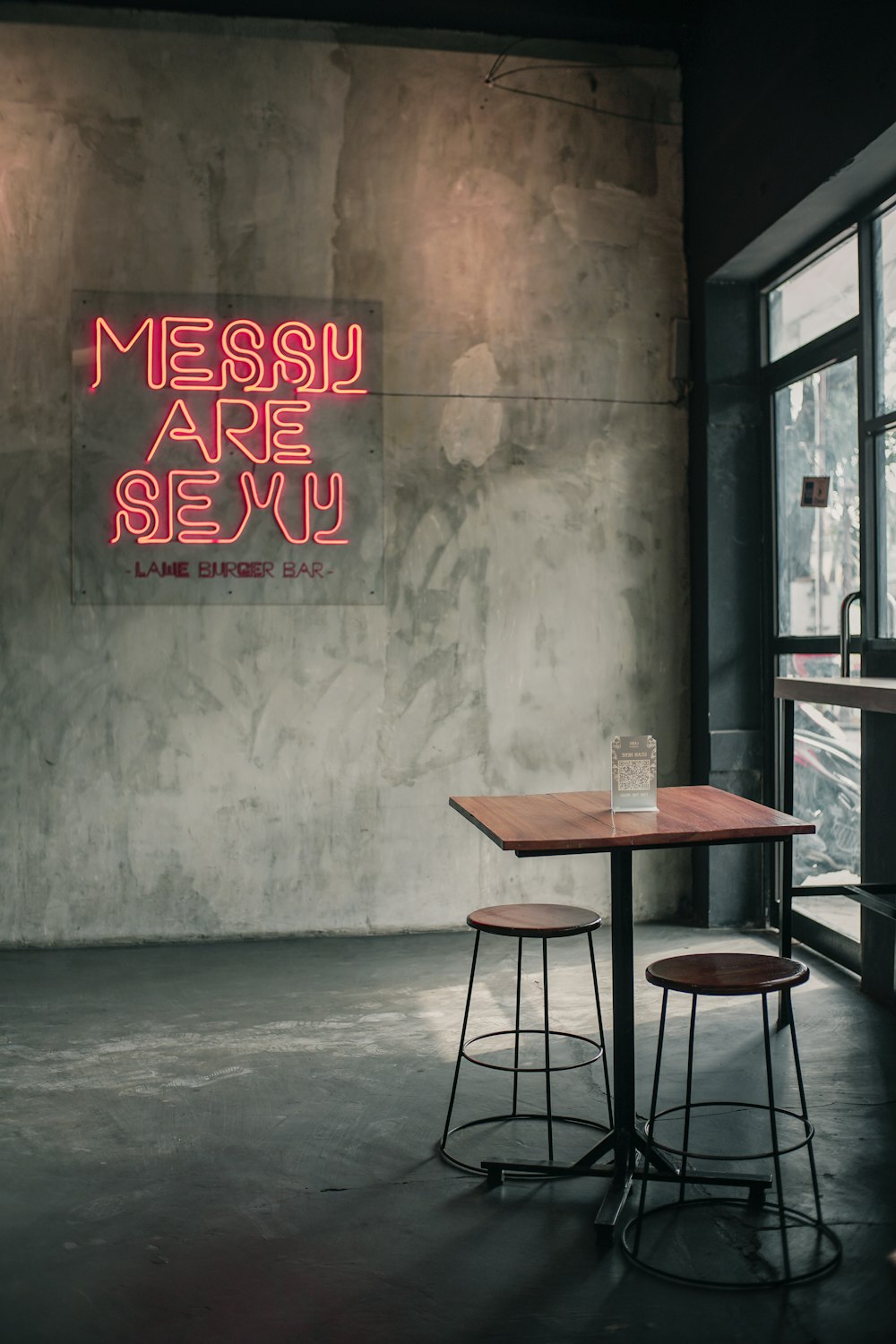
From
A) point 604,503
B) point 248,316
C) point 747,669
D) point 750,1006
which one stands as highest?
point 248,316

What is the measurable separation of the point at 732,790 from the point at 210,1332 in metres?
3.74

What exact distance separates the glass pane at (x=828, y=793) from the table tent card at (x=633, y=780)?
1.94 m

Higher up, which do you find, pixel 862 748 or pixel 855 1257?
pixel 862 748

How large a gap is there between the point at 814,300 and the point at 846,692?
2167 mm

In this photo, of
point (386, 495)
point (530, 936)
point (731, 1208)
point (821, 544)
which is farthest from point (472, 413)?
point (731, 1208)

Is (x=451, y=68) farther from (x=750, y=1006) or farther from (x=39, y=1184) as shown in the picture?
(x=39, y=1184)

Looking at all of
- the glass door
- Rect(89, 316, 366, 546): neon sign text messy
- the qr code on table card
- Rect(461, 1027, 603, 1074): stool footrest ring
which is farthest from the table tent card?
Rect(89, 316, 366, 546): neon sign text messy

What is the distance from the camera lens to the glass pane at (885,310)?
4.36 meters

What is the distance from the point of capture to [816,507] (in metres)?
5.00

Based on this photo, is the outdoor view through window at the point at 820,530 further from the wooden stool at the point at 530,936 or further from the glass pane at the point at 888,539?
the wooden stool at the point at 530,936

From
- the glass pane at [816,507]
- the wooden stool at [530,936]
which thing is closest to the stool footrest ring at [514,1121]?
the wooden stool at [530,936]

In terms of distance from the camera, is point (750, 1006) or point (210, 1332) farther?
point (750, 1006)

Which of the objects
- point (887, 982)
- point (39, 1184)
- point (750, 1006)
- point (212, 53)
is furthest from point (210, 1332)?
point (212, 53)

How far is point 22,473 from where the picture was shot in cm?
534
